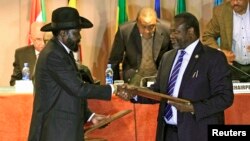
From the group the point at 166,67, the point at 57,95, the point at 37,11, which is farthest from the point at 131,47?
the point at 57,95

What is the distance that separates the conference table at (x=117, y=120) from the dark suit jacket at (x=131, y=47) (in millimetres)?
1011

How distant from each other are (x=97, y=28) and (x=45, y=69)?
366 cm

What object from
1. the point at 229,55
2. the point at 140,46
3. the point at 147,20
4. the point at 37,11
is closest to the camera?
the point at 229,55

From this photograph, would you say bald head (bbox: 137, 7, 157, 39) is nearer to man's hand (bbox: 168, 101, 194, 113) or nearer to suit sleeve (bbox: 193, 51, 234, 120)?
suit sleeve (bbox: 193, 51, 234, 120)

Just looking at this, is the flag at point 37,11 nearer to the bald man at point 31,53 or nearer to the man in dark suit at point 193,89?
the bald man at point 31,53

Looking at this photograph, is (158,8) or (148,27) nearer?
(148,27)

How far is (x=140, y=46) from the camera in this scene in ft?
19.1

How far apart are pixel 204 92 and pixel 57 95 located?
91cm

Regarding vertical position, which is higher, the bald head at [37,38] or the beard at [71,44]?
the beard at [71,44]

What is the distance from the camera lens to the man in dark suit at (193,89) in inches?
142

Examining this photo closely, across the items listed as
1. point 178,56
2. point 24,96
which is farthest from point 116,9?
point 178,56

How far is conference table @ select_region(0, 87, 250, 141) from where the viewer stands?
4.65 meters

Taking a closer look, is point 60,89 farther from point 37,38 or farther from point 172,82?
point 37,38

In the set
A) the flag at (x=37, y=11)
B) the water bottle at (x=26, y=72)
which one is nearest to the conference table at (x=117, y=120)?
the water bottle at (x=26, y=72)
